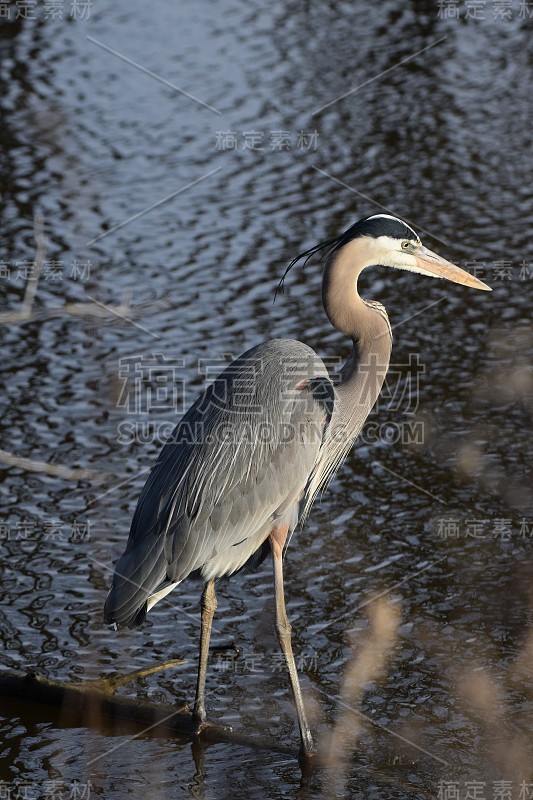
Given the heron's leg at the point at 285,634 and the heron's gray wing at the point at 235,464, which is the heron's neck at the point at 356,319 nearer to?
the heron's gray wing at the point at 235,464

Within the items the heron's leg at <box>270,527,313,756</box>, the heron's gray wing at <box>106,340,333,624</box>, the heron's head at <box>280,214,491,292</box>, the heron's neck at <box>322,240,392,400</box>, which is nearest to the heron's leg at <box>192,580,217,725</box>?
the heron's gray wing at <box>106,340,333,624</box>

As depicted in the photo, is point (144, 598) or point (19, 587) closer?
point (144, 598)

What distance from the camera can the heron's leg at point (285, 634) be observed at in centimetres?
461

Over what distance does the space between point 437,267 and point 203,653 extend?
1.82 metres

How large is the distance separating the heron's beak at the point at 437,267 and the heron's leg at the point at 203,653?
154 cm

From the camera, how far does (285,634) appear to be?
481 centimetres

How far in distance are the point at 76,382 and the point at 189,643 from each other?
2719 mm

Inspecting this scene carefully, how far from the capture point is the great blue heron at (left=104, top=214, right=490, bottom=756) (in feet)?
15.5

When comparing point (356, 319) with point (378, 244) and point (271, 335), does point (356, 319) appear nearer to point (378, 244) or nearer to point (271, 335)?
point (378, 244)

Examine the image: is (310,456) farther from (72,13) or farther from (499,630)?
(72,13)

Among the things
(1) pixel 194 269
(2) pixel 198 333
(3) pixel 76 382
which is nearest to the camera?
(3) pixel 76 382

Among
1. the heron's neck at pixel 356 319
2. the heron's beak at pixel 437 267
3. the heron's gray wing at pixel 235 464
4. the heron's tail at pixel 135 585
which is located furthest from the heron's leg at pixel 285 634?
the heron's beak at pixel 437 267

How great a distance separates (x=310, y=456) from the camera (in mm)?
4879

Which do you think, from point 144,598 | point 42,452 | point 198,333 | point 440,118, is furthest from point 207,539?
point 440,118
